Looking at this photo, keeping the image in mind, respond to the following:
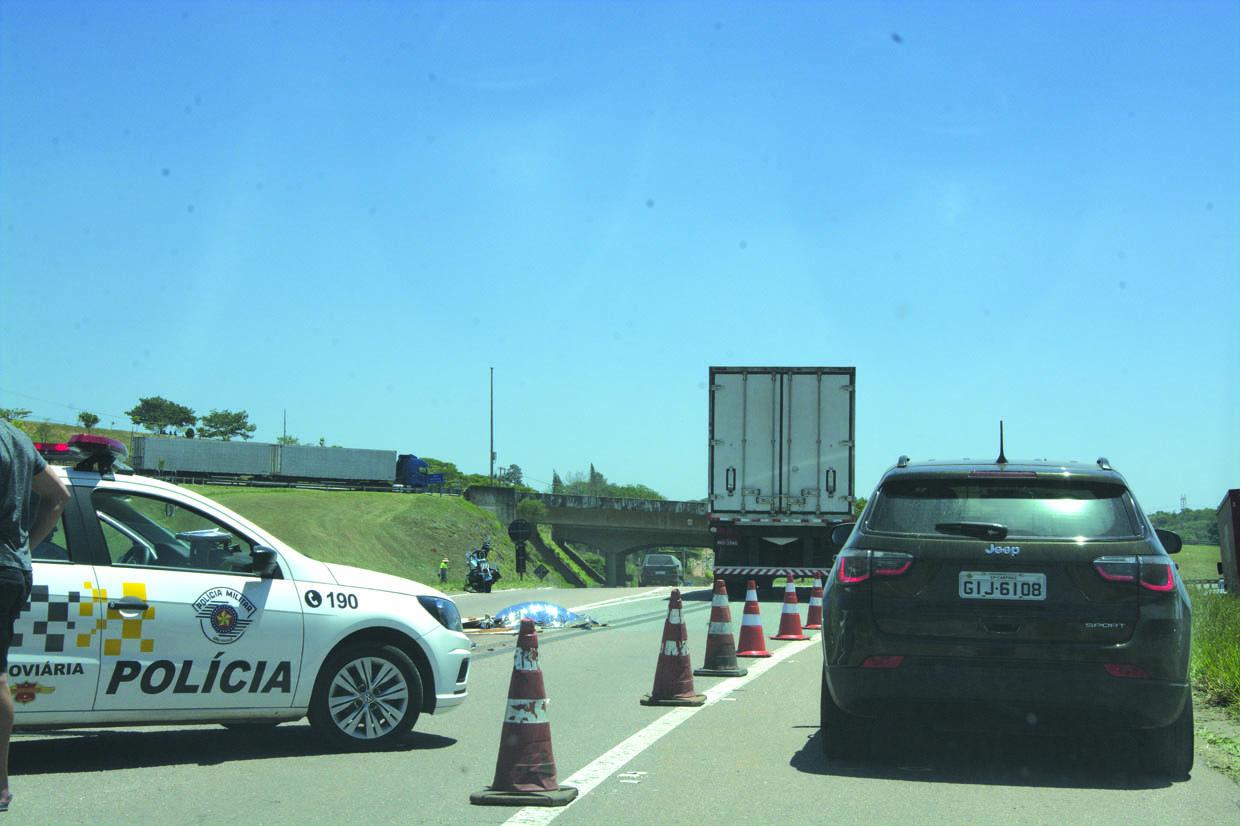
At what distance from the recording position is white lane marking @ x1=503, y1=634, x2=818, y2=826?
20.6 ft

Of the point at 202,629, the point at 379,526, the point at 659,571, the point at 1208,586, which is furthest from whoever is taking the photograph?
the point at 659,571

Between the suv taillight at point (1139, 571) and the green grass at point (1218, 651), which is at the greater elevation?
the suv taillight at point (1139, 571)

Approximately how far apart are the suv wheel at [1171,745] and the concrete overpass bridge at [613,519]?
7840 cm

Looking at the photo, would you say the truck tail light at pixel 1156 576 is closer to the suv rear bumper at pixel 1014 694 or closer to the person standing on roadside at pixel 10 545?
the suv rear bumper at pixel 1014 694

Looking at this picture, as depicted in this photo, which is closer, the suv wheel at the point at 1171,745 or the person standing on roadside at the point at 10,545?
the person standing on roadside at the point at 10,545

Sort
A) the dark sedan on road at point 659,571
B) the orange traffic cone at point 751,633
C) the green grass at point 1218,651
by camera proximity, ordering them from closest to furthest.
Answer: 1. the green grass at point 1218,651
2. the orange traffic cone at point 751,633
3. the dark sedan on road at point 659,571

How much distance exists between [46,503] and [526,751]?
2529 millimetres

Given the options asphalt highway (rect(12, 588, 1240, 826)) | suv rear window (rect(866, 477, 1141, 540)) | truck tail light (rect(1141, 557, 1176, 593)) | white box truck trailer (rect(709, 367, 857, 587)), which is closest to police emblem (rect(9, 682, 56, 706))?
asphalt highway (rect(12, 588, 1240, 826))

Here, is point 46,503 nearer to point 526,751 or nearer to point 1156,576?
point 526,751

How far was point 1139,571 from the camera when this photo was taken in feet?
22.9

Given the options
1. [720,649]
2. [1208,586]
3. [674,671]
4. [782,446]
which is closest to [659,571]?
[782,446]

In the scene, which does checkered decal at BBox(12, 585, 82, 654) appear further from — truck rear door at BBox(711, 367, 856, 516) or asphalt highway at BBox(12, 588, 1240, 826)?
truck rear door at BBox(711, 367, 856, 516)

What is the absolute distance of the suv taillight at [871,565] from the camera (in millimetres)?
7242

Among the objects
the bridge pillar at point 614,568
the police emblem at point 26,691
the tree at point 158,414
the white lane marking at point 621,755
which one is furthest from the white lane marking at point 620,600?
the tree at point 158,414
